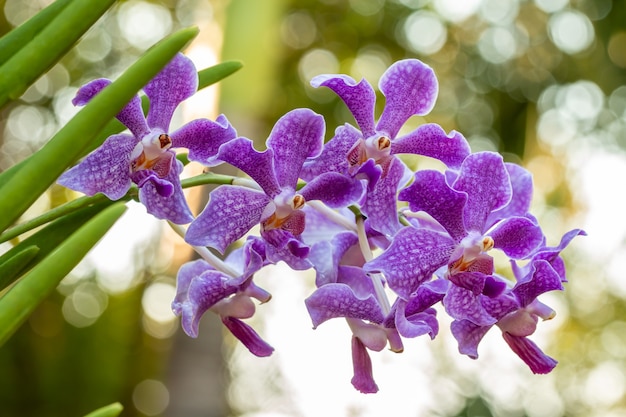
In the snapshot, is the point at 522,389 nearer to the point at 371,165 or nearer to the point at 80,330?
the point at 80,330

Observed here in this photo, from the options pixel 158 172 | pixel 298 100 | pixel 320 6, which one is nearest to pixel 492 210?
pixel 158 172

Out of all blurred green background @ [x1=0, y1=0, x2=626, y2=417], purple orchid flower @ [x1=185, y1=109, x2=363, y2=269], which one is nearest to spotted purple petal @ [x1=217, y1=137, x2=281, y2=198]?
purple orchid flower @ [x1=185, y1=109, x2=363, y2=269]

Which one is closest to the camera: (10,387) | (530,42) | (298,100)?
(10,387)

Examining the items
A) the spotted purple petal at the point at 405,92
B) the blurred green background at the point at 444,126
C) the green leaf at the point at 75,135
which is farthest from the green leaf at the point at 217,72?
the blurred green background at the point at 444,126

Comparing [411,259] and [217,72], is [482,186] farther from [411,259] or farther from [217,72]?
[217,72]

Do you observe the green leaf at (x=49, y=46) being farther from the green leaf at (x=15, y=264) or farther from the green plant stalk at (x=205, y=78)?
the green plant stalk at (x=205, y=78)
